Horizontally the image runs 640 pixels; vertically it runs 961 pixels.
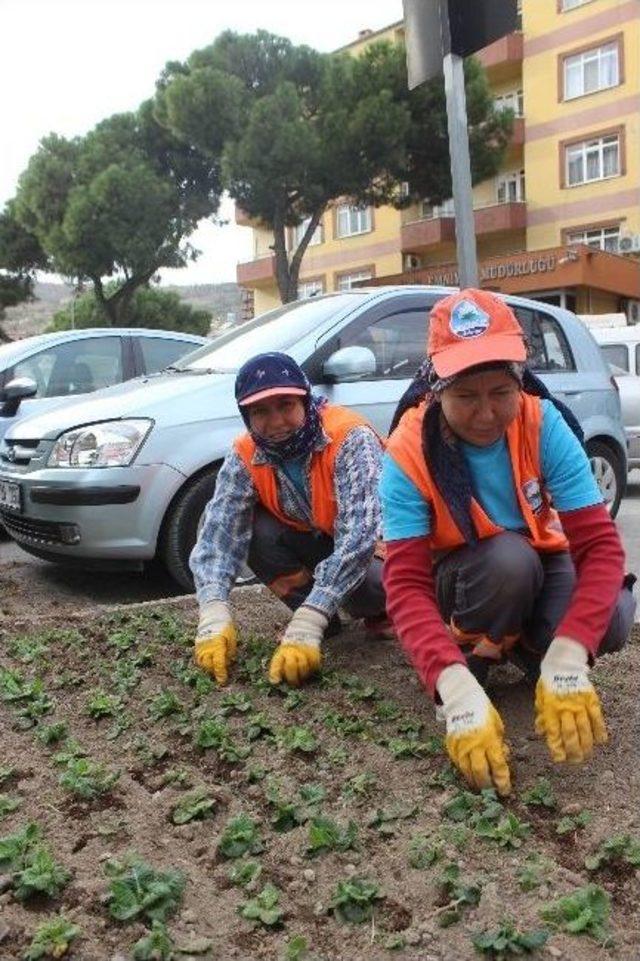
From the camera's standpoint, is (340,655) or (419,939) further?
(340,655)

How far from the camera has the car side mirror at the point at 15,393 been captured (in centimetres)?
634

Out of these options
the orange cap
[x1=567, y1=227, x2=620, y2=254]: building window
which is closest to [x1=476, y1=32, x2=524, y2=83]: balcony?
[x1=567, y1=227, x2=620, y2=254]: building window

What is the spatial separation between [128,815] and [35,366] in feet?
16.7

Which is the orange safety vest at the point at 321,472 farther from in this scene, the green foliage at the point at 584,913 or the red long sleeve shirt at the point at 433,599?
the green foliage at the point at 584,913

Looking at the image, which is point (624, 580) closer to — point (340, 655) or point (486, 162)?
point (340, 655)

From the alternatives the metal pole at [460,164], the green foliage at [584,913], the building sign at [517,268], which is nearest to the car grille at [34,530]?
the metal pole at [460,164]

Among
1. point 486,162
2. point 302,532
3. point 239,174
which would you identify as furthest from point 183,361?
point 486,162

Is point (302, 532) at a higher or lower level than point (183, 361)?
lower

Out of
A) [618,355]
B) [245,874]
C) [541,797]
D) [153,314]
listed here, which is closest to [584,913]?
[541,797]

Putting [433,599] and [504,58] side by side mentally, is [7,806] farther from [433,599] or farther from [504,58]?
[504,58]

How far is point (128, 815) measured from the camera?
83.9 inches

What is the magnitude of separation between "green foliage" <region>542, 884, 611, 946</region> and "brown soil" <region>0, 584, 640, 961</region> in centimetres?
2

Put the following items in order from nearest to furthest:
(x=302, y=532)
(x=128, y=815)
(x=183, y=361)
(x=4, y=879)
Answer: (x=4, y=879)
(x=128, y=815)
(x=302, y=532)
(x=183, y=361)

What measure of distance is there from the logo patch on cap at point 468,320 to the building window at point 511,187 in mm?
31005
